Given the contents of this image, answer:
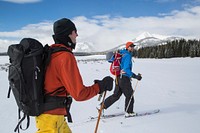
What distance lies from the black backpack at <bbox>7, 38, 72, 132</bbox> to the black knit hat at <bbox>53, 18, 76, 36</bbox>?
26 cm

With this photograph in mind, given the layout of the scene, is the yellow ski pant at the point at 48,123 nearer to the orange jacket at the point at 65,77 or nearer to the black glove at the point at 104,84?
the orange jacket at the point at 65,77

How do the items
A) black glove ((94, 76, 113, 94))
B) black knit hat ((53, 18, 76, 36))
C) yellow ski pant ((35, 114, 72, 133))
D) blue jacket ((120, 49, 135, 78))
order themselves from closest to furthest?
1. yellow ski pant ((35, 114, 72, 133))
2. black knit hat ((53, 18, 76, 36))
3. black glove ((94, 76, 113, 94))
4. blue jacket ((120, 49, 135, 78))

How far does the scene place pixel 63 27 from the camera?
2887 millimetres

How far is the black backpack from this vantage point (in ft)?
8.46

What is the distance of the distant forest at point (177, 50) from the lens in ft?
184

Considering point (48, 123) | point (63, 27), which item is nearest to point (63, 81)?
point (48, 123)

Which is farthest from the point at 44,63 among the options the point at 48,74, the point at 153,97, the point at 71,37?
the point at 153,97

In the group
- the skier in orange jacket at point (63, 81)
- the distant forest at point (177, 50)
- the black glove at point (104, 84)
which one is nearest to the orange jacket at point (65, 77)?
the skier in orange jacket at point (63, 81)

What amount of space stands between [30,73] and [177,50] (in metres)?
67.2

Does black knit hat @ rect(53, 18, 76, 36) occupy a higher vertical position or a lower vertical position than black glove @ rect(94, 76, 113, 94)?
higher

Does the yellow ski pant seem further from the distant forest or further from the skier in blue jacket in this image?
the distant forest

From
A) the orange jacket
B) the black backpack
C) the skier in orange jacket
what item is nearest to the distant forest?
the skier in orange jacket

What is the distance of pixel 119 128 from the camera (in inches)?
231

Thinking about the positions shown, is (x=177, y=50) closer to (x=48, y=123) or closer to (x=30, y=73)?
(x=48, y=123)
